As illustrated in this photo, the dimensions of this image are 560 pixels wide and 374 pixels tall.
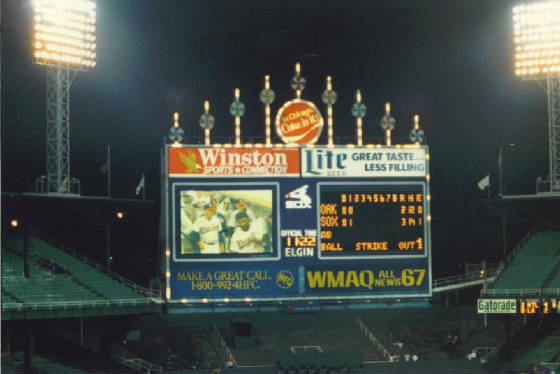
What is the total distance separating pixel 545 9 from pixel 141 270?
730 inches

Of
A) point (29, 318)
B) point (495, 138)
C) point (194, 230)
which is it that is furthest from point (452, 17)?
point (29, 318)

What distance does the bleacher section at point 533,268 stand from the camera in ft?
111

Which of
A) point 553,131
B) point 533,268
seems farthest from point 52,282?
point 553,131

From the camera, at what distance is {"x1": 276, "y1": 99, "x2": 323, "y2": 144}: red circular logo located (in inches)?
1292

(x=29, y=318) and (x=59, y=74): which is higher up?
(x=59, y=74)

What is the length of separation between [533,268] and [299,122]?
10473 mm

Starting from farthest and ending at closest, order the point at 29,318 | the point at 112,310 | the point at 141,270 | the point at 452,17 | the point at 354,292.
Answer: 1. the point at 452,17
2. the point at 141,270
3. the point at 354,292
4. the point at 112,310
5. the point at 29,318

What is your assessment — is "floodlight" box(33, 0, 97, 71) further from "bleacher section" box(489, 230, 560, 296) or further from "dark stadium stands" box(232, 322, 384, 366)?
"bleacher section" box(489, 230, 560, 296)

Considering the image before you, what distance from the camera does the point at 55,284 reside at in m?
31.1

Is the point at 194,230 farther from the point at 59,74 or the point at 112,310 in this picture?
the point at 59,74

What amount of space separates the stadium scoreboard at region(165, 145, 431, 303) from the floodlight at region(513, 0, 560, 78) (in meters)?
5.49

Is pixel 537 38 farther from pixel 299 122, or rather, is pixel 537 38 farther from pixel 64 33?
pixel 64 33

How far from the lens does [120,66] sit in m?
38.1

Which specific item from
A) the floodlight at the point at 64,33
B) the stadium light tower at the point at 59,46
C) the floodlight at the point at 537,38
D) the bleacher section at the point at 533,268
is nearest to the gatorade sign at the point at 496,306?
the bleacher section at the point at 533,268
